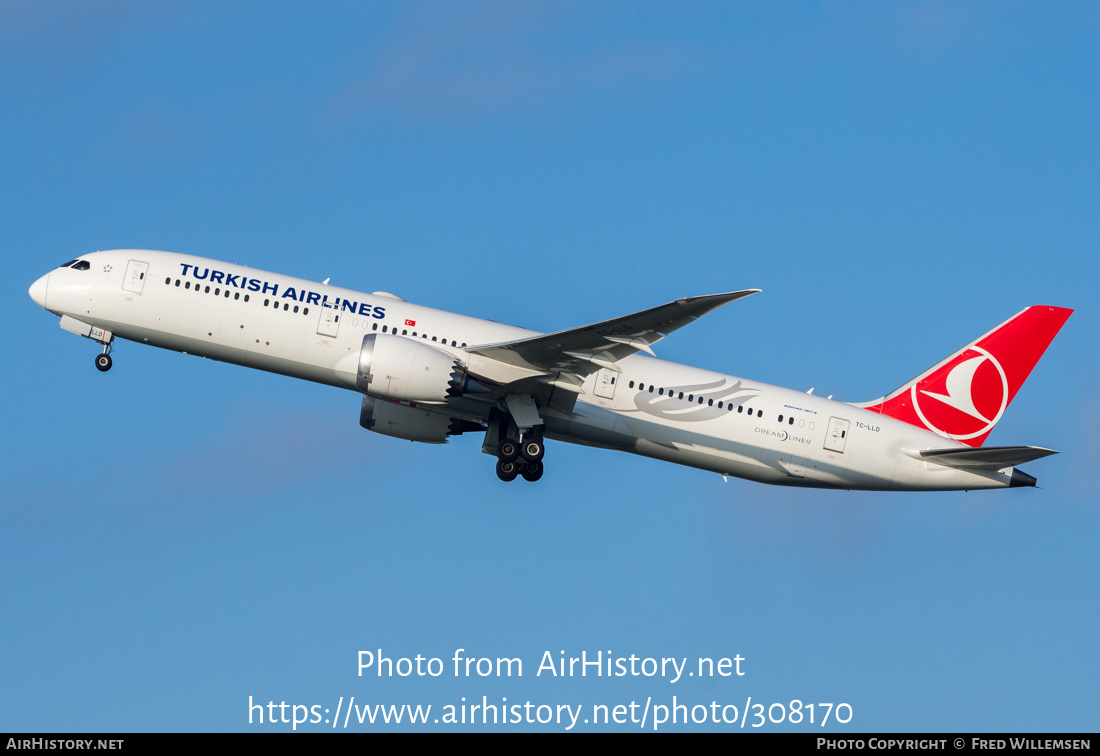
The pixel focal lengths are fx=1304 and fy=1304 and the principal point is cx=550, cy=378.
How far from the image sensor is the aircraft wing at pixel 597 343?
33.7 metres

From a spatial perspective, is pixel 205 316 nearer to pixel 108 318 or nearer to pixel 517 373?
pixel 108 318

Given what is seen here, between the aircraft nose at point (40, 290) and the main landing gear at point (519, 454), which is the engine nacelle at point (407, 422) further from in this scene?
the aircraft nose at point (40, 290)

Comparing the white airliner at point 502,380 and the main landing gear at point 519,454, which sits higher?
the white airliner at point 502,380

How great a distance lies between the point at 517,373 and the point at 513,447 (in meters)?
2.65

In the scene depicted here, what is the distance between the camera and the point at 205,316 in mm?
37938

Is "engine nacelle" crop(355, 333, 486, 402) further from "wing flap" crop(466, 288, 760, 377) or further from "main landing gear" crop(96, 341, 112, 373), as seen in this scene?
"main landing gear" crop(96, 341, 112, 373)

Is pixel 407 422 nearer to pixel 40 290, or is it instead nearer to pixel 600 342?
pixel 600 342

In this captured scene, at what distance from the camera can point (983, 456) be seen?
38750mm

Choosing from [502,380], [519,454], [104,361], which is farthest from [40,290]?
[519,454]

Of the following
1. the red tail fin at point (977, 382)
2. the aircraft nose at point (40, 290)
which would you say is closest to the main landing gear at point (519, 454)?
the red tail fin at point (977, 382)

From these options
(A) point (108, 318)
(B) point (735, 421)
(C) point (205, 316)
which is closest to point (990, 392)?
(B) point (735, 421)

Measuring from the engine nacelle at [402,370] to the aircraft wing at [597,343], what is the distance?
1537 mm
